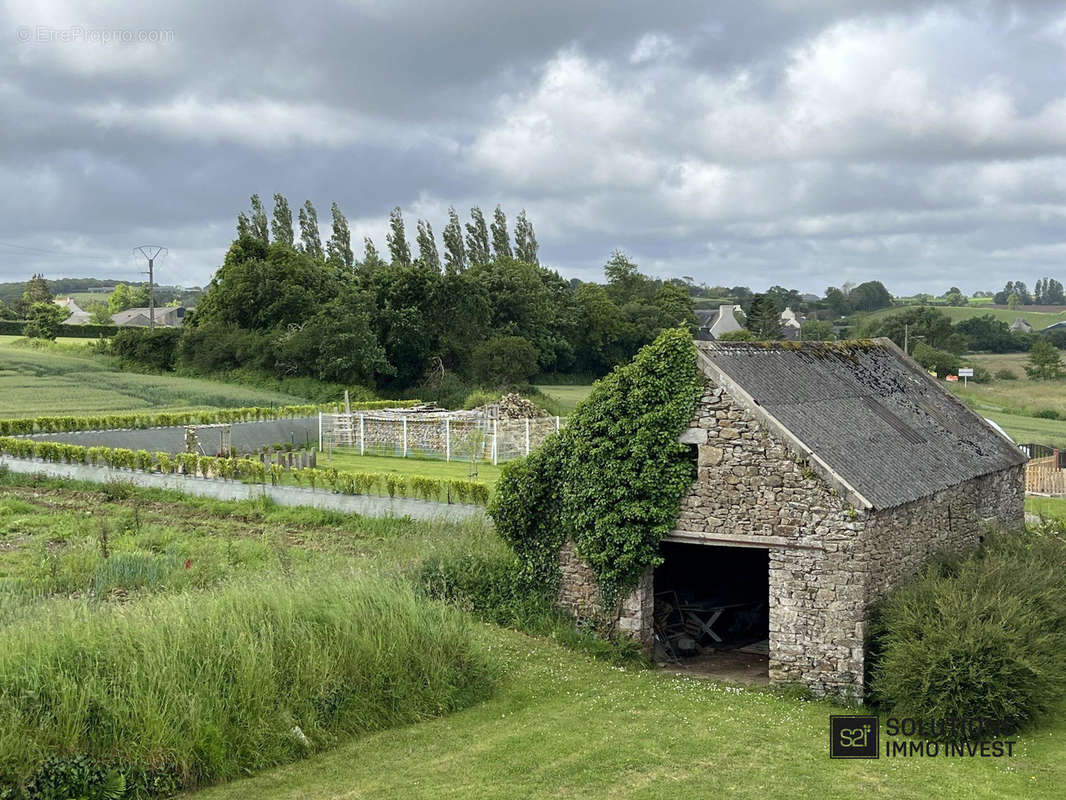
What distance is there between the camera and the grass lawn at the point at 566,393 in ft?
212

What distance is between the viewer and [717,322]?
111938 mm

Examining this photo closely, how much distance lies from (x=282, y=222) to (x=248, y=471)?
71033 mm

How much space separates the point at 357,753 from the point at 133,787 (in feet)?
8.01

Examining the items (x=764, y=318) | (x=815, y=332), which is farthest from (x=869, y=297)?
(x=764, y=318)

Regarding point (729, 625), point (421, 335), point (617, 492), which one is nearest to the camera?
point (617, 492)

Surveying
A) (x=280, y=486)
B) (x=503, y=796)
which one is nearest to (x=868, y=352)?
(x=503, y=796)

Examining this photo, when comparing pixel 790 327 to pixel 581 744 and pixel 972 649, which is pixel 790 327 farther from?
pixel 581 744

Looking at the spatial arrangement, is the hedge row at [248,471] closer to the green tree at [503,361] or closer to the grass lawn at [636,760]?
the grass lawn at [636,760]

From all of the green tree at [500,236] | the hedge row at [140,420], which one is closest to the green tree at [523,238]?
the green tree at [500,236]

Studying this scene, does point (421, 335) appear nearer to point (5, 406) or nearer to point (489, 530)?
point (5, 406)

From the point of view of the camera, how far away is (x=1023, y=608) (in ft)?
42.9

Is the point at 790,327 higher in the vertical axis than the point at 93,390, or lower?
higher

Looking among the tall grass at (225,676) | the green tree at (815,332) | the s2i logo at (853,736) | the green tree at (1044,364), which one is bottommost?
the s2i logo at (853,736)

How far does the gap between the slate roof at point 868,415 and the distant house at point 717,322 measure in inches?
3526
